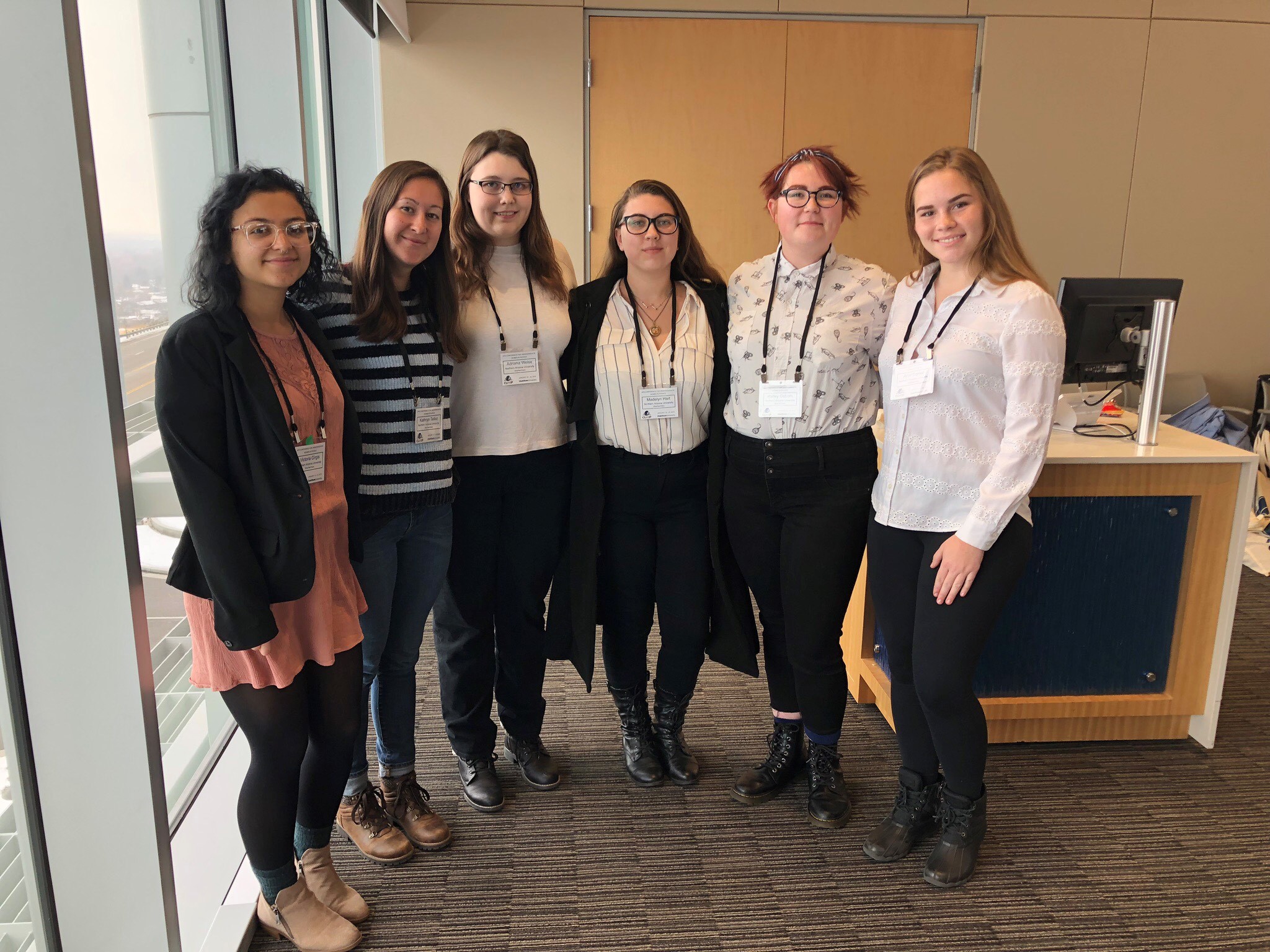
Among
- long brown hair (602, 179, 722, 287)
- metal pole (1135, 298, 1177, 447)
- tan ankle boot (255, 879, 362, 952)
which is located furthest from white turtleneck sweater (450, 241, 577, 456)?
metal pole (1135, 298, 1177, 447)

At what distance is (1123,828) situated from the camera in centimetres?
235

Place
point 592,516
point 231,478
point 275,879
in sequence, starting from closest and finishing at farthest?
point 231,478, point 275,879, point 592,516

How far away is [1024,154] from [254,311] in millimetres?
4641

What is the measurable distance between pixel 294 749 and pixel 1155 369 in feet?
8.74

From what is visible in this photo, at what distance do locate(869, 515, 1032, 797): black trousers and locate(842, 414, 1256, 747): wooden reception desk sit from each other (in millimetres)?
488

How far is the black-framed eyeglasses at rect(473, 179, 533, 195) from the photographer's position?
2.07 meters

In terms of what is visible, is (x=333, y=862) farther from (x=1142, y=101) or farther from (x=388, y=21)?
(x=1142, y=101)

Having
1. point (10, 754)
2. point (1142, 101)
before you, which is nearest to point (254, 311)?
point (10, 754)

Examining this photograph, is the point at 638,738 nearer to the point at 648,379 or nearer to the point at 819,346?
the point at 648,379

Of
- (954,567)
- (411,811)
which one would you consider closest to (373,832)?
(411,811)

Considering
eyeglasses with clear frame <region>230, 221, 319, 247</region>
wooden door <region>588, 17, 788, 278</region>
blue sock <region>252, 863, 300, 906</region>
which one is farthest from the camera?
wooden door <region>588, 17, 788, 278</region>

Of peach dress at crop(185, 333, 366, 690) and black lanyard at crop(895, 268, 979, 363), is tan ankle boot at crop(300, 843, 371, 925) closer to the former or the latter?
peach dress at crop(185, 333, 366, 690)

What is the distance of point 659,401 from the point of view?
2.16 m

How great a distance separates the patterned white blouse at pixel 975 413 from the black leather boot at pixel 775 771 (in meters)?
0.78
